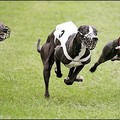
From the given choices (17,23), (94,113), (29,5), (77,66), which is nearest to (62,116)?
(94,113)

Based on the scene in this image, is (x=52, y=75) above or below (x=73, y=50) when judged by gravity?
below

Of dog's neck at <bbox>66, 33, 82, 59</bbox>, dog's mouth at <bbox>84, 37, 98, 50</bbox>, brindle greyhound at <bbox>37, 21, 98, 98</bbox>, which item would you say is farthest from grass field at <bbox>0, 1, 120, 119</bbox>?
dog's mouth at <bbox>84, 37, 98, 50</bbox>

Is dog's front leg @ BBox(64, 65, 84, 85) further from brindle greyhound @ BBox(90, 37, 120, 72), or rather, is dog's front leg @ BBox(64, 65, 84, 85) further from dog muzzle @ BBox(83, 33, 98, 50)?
dog muzzle @ BBox(83, 33, 98, 50)

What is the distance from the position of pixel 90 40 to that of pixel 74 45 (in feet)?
2.23

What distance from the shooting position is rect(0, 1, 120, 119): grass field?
9.50m

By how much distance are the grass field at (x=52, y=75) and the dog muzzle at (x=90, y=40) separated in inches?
55.0

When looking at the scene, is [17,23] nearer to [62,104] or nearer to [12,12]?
[12,12]

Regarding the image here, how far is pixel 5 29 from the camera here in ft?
33.4

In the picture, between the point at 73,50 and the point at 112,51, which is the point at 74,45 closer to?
the point at 73,50

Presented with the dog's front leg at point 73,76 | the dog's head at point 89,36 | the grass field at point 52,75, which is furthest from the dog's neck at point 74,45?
the grass field at point 52,75

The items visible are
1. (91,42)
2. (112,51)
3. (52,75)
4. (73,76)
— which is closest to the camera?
(91,42)

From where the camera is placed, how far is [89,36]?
29.0 feet

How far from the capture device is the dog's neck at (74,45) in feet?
30.5

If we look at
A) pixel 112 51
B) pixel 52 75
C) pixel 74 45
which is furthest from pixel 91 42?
pixel 52 75
